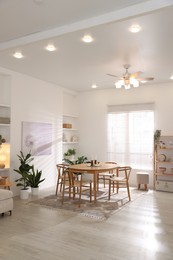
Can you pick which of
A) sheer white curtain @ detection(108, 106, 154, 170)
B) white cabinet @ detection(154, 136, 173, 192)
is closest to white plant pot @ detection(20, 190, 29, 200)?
sheer white curtain @ detection(108, 106, 154, 170)

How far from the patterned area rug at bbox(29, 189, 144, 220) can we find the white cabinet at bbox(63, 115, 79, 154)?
2254 mm

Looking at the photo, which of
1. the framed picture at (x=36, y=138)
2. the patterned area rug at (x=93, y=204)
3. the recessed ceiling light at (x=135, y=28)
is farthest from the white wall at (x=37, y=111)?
the recessed ceiling light at (x=135, y=28)

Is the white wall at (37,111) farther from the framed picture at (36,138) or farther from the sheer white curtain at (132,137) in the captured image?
the sheer white curtain at (132,137)

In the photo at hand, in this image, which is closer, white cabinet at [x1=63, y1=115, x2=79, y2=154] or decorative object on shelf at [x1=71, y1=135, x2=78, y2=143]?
white cabinet at [x1=63, y1=115, x2=79, y2=154]

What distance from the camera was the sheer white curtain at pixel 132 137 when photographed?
6488 mm

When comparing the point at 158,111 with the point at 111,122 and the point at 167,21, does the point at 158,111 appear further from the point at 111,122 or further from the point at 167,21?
the point at 167,21

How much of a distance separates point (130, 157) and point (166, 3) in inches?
191

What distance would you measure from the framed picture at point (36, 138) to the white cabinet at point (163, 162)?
293cm

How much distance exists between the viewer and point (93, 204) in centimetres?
455

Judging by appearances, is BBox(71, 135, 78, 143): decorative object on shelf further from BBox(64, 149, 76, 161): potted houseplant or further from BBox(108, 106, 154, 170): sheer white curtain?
BBox(108, 106, 154, 170): sheer white curtain

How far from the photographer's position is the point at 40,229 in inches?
131

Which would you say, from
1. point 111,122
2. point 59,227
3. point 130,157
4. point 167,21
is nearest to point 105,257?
point 59,227

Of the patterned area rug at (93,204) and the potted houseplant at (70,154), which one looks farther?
the potted houseplant at (70,154)

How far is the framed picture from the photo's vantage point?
5.58 meters
